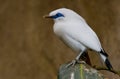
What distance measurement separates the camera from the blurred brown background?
339cm

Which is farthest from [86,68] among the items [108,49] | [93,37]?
[108,49]

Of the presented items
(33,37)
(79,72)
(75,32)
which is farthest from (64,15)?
(33,37)

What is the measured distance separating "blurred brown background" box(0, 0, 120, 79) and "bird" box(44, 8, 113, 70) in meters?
1.77

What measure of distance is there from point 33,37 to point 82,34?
1924 millimetres

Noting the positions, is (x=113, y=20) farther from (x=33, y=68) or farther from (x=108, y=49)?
(x=33, y=68)

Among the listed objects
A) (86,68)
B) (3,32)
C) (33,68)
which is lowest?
(33,68)

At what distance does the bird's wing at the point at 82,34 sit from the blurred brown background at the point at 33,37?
5.84 ft

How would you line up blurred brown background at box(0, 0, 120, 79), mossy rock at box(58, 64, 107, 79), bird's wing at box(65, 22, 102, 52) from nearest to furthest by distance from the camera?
mossy rock at box(58, 64, 107, 79) < bird's wing at box(65, 22, 102, 52) < blurred brown background at box(0, 0, 120, 79)

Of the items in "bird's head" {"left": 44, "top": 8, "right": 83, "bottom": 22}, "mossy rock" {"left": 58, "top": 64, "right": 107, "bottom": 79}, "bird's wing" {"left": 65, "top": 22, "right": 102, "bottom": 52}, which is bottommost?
"mossy rock" {"left": 58, "top": 64, "right": 107, "bottom": 79}

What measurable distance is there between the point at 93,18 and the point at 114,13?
0.16 m

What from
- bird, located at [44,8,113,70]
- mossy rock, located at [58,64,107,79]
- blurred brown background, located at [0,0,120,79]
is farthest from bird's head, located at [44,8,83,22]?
blurred brown background, located at [0,0,120,79]

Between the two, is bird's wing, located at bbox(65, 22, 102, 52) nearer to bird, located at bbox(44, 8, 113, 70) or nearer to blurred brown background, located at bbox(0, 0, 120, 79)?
bird, located at bbox(44, 8, 113, 70)

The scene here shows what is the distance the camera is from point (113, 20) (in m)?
3.29

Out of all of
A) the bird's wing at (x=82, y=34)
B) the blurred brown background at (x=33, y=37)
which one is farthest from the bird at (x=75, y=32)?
the blurred brown background at (x=33, y=37)
